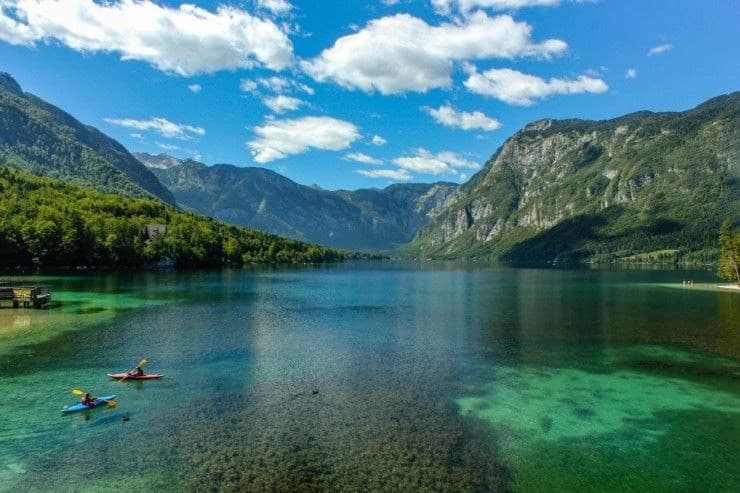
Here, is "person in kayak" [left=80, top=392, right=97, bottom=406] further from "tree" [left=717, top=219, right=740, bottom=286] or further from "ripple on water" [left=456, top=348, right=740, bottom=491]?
"tree" [left=717, top=219, right=740, bottom=286]

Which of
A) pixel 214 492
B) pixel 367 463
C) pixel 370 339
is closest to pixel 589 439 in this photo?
pixel 367 463

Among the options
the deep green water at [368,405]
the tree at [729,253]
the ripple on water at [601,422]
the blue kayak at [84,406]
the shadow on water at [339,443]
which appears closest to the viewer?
the shadow on water at [339,443]

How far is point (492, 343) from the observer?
5650cm

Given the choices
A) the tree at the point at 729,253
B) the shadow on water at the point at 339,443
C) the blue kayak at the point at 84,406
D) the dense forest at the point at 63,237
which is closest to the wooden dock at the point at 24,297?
the blue kayak at the point at 84,406

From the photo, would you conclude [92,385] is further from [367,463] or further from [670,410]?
[670,410]

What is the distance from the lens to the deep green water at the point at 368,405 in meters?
23.2

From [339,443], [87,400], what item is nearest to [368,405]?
[339,443]

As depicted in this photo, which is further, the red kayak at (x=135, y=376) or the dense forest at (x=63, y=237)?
the dense forest at (x=63, y=237)

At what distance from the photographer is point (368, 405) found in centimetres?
3297

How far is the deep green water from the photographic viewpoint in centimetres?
2325

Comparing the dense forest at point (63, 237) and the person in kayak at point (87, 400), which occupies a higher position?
the dense forest at point (63, 237)

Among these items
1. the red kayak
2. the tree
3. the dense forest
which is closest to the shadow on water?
the red kayak

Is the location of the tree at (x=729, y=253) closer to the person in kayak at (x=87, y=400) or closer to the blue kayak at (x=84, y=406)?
the blue kayak at (x=84, y=406)

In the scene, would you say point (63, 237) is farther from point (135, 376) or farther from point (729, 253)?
point (729, 253)
